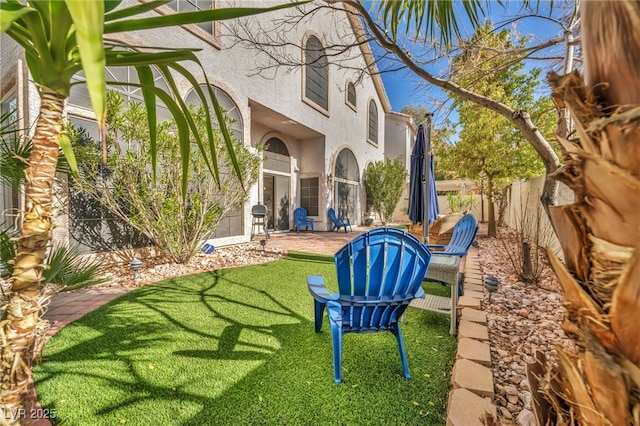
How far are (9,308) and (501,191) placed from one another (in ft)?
50.5

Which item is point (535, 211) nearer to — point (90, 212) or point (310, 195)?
point (310, 195)

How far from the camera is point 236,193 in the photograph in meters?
6.71

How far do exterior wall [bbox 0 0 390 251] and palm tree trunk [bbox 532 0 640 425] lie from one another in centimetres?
498

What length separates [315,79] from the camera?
1192 cm

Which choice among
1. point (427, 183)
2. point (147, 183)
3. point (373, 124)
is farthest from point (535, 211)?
point (373, 124)

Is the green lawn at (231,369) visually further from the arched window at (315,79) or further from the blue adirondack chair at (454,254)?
the arched window at (315,79)

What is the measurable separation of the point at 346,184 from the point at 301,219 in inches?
144

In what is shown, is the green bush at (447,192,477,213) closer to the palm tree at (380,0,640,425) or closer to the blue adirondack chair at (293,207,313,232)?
the blue adirondack chair at (293,207,313,232)

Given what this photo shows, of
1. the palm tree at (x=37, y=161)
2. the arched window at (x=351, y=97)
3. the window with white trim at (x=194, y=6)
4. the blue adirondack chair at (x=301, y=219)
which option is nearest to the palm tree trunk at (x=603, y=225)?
the palm tree at (x=37, y=161)

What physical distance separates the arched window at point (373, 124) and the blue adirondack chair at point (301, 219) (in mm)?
7546

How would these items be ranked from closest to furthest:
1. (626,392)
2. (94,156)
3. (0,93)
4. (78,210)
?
(626,392)
(94,156)
(78,210)
(0,93)

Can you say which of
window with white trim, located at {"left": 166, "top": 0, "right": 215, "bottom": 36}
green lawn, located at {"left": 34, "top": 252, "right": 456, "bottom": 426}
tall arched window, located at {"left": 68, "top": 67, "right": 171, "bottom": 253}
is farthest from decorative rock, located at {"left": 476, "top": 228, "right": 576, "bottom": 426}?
window with white trim, located at {"left": 166, "top": 0, "right": 215, "bottom": 36}

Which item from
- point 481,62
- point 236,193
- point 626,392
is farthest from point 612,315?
point 236,193

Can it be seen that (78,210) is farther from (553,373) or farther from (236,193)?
(553,373)
